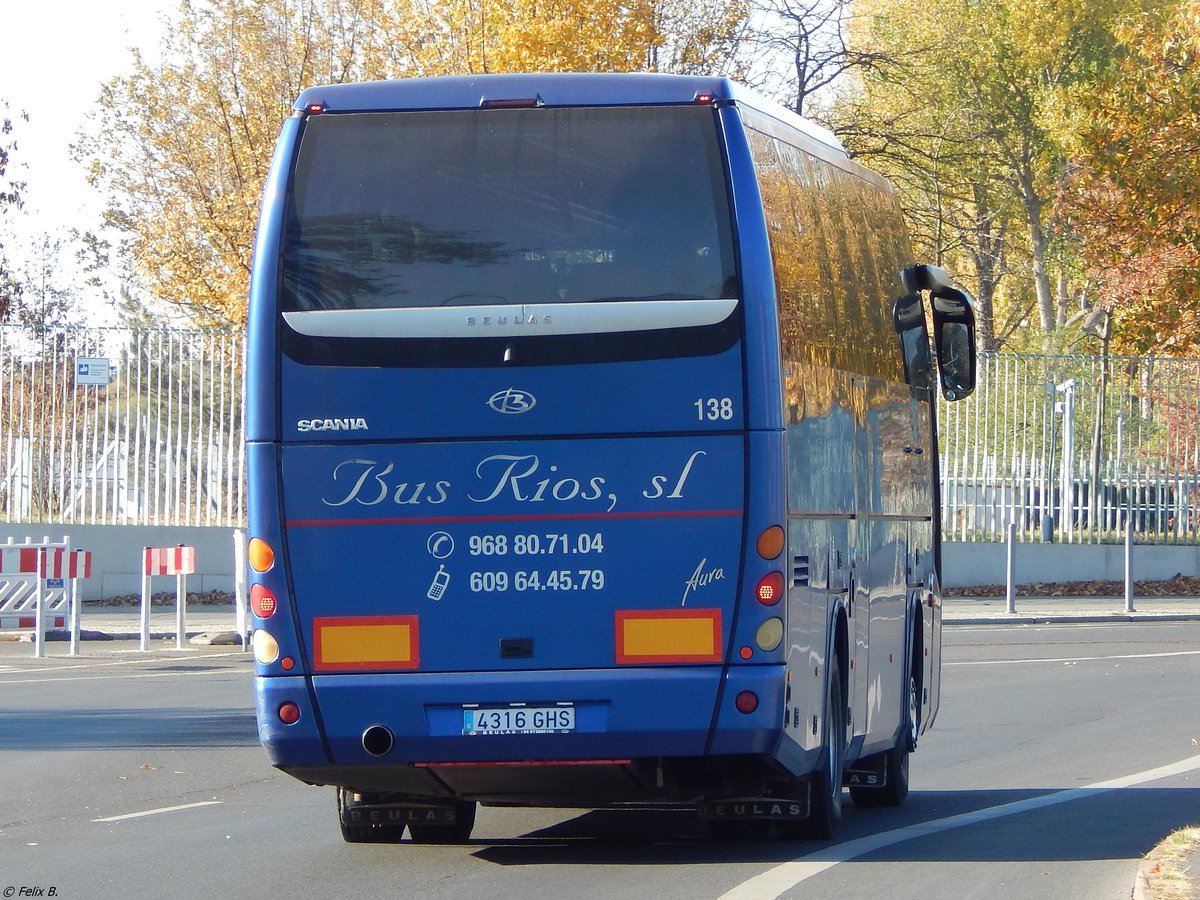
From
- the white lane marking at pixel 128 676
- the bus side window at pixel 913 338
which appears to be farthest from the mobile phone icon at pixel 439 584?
the white lane marking at pixel 128 676

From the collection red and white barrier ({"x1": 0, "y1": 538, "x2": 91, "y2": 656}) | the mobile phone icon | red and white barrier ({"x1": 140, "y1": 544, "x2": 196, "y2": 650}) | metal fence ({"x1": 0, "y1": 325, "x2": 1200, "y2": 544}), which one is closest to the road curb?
metal fence ({"x1": 0, "y1": 325, "x2": 1200, "y2": 544})

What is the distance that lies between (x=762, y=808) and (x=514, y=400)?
7.67 ft

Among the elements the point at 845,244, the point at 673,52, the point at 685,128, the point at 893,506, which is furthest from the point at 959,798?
the point at 673,52

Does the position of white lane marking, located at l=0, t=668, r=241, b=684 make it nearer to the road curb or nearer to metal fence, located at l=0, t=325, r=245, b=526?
metal fence, located at l=0, t=325, r=245, b=526

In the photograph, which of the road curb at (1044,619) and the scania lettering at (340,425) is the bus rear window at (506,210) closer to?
the scania lettering at (340,425)

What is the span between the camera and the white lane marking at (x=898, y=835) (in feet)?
28.0

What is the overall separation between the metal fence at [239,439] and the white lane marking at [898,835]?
60.0 feet

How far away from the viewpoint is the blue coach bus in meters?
8.66

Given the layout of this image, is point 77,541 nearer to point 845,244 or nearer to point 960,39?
point 845,244

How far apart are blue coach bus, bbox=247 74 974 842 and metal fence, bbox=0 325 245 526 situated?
20623 millimetres

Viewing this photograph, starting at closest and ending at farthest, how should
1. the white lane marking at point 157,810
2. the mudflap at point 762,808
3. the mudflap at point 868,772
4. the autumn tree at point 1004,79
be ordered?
1. the mudflap at point 762,808
2. the white lane marking at point 157,810
3. the mudflap at point 868,772
4. the autumn tree at point 1004,79

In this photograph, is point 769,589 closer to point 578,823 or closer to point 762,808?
point 762,808

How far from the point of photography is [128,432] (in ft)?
96.1

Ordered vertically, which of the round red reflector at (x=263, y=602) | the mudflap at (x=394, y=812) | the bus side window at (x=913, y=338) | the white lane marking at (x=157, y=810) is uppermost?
the bus side window at (x=913, y=338)
